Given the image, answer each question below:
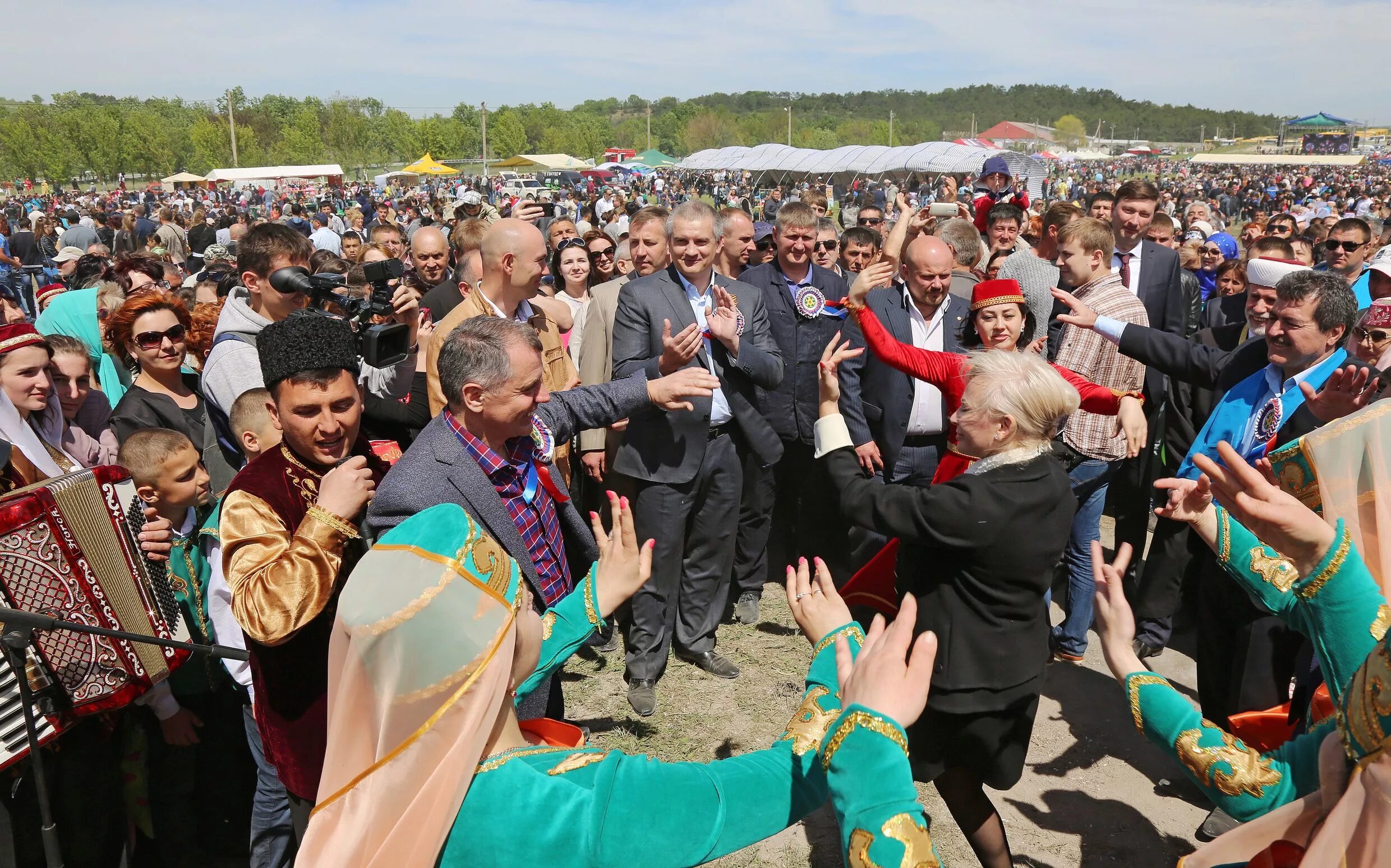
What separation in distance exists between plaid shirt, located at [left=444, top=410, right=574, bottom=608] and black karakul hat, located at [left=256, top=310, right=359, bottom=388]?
0.37 m

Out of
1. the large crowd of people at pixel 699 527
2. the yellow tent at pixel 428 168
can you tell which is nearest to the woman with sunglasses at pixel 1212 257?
the large crowd of people at pixel 699 527

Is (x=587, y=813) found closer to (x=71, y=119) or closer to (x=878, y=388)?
(x=878, y=388)

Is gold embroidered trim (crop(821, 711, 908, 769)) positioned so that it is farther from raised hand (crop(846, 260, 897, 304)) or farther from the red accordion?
raised hand (crop(846, 260, 897, 304))

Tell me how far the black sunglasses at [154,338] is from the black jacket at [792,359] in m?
3.11

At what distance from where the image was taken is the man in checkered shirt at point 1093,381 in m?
4.55

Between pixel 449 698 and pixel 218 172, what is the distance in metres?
51.2

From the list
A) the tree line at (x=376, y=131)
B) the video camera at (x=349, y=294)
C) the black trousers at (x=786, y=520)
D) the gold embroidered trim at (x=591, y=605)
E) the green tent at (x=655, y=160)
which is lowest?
the black trousers at (x=786, y=520)

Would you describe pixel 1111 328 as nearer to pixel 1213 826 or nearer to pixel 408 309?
pixel 1213 826

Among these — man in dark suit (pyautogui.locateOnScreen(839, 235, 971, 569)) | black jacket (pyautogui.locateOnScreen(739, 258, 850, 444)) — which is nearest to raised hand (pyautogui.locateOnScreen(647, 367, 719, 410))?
man in dark suit (pyautogui.locateOnScreen(839, 235, 971, 569))

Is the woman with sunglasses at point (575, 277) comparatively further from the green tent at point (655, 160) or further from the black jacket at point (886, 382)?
the green tent at point (655, 160)

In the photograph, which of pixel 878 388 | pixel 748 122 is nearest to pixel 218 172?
pixel 878 388

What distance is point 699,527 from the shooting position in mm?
4688

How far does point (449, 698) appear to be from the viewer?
143cm

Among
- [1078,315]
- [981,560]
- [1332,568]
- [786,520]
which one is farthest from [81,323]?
[1332,568]
